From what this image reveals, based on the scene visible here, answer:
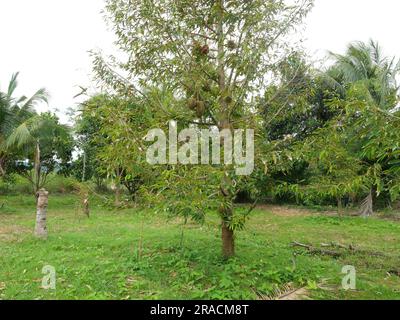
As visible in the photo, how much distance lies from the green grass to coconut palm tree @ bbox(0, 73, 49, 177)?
433 cm

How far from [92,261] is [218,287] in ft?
6.52

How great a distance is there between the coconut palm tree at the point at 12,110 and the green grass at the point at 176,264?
433 cm

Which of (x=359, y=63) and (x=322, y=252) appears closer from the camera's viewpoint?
(x=322, y=252)

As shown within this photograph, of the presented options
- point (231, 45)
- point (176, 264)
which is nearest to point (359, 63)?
point (231, 45)

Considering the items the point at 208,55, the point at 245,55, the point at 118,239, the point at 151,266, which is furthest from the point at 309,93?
the point at 118,239

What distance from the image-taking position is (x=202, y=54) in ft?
14.4

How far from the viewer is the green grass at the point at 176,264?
3.89 m

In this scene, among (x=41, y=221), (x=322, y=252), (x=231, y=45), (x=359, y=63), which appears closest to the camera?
(x=231, y=45)

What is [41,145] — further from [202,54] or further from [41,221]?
[202,54]

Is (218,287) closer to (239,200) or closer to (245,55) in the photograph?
(245,55)

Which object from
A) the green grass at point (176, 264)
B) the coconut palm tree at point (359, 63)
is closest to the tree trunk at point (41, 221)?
the green grass at point (176, 264)

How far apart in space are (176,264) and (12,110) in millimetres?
9877

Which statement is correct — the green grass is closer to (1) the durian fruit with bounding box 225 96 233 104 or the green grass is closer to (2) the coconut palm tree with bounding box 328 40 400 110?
(1) the durian fruit with bounding box 225 96 233 104

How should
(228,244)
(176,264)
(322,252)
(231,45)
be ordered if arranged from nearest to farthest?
(231,45)
(176,264)
(228,244)
(322,252)
